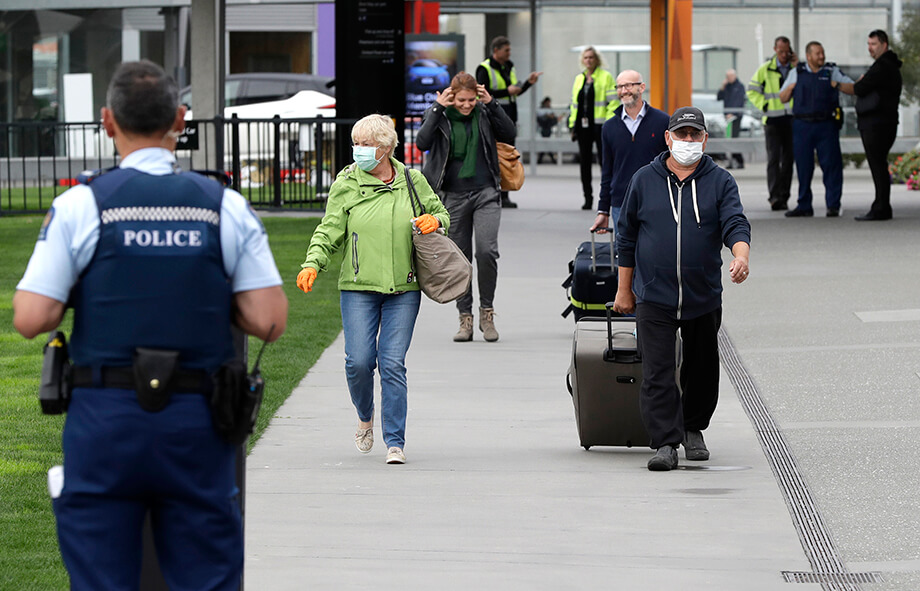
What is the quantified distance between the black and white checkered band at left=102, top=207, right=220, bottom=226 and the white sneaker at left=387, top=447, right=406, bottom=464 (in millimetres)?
3810

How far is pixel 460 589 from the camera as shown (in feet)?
17.6

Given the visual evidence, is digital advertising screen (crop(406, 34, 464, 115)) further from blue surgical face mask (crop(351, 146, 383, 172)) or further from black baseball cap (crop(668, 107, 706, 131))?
black baseball cap (crop(668, 107, 706, 131))

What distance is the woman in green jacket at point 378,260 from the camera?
7.39 meters

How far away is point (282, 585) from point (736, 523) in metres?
1.84

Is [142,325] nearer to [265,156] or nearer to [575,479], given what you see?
[575,479]

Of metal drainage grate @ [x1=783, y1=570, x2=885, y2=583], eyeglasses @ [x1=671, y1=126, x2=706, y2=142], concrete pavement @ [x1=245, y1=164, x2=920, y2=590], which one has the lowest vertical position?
metal drainage grate @ [x1=783, y1=570, x2=885, y2=583]

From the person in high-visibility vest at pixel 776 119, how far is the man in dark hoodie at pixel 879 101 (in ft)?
6.81

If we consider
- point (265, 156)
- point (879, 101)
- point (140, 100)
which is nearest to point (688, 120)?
point (140, 100)

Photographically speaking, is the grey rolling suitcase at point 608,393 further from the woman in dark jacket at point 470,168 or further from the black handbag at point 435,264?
the woman in dark jacket at point 470,168

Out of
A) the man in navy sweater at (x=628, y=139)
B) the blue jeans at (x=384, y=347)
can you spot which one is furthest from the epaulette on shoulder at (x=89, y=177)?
the man in navy sweater at (x=628, y=139)

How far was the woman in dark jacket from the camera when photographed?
10.4 metres

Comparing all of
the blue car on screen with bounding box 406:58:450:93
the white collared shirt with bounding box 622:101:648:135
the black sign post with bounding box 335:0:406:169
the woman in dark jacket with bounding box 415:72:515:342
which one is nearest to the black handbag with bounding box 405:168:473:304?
the woman in dark jacket with bounding box 415:72:515:342

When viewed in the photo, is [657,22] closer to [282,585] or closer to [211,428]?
[282,585]

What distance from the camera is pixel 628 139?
1063 cm
